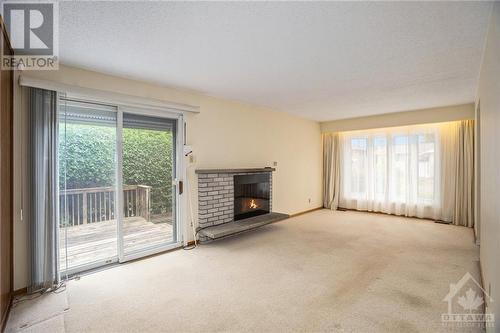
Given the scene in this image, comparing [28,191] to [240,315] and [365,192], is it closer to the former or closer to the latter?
[240,315]

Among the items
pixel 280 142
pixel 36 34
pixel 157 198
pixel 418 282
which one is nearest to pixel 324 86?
pixel 280 142

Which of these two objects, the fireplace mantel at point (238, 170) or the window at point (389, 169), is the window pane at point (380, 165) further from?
the fireplace mantel at point (238, 170)

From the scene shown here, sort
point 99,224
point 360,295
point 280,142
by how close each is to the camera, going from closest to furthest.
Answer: point 360,295 → point 99,224 → point 280,142

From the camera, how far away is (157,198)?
3.88 metres

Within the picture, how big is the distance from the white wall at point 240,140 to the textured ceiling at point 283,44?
0.74 ft

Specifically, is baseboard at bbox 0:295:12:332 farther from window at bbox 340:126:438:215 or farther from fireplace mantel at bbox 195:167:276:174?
window at bbox 340:126:438:215

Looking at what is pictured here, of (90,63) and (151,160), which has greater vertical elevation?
(90,63)

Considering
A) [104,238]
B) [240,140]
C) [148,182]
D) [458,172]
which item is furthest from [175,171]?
[458,172]

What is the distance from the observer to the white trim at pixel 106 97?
265 cm

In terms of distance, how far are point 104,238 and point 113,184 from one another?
2.50 feet

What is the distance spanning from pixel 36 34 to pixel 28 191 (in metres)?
1.52

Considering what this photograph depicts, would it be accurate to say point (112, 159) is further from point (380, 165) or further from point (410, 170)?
point (410, 170)

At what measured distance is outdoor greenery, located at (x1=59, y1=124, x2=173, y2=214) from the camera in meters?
3.09

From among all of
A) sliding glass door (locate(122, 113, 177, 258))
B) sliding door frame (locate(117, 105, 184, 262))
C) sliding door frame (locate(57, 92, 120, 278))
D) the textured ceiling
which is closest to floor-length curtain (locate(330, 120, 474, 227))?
the textured ceiling
